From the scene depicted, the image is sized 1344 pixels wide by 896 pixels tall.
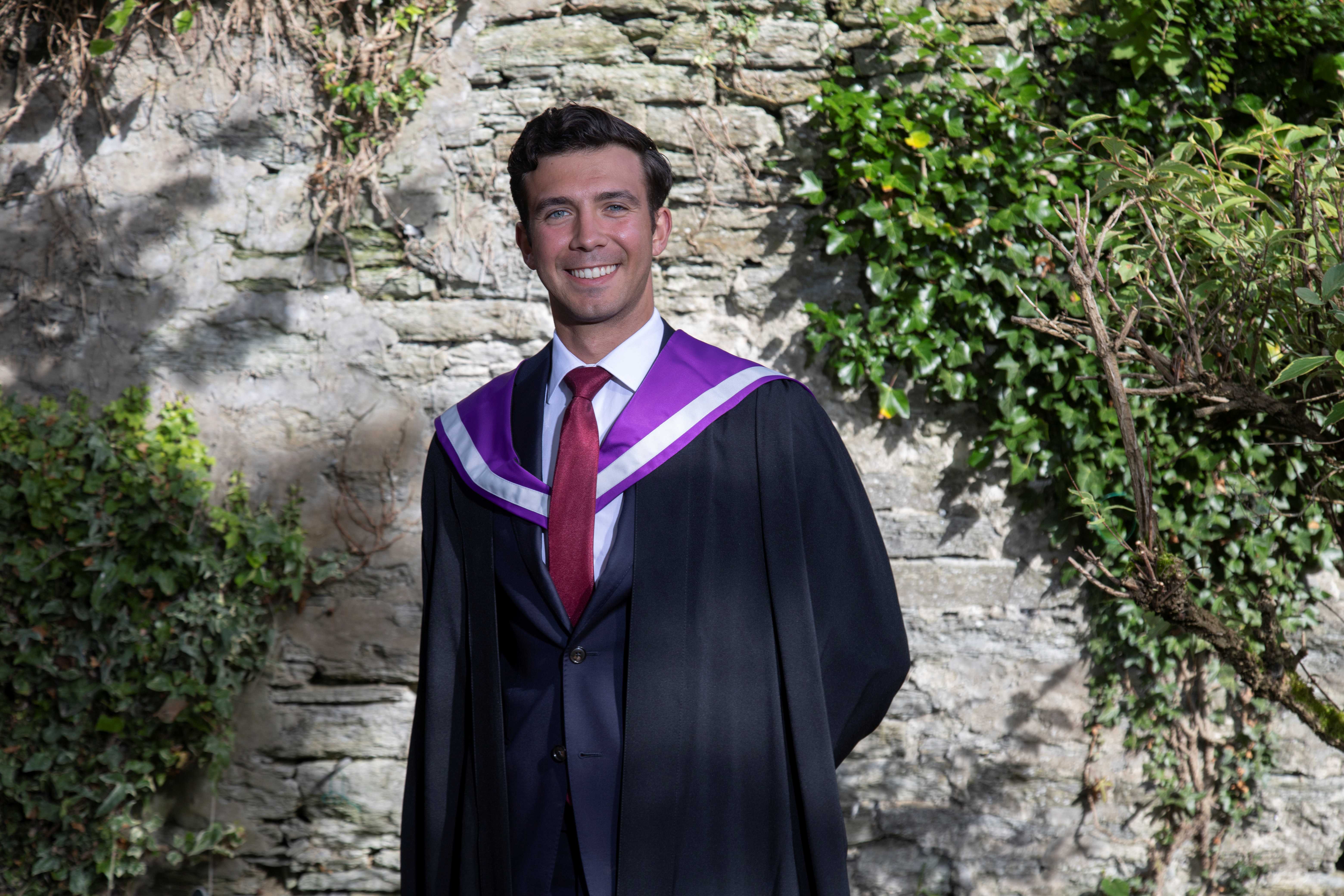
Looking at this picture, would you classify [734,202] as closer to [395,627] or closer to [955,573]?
[955,573]

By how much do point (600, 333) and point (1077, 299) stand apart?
76.2 inches

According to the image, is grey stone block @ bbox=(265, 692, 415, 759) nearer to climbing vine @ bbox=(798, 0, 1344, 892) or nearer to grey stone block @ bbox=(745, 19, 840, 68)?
climbing vine @ bbox=(798, 0, 1344, 892)

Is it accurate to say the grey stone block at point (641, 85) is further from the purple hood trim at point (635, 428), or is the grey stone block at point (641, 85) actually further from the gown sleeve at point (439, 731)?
the gown sleeve at point (439, 731)

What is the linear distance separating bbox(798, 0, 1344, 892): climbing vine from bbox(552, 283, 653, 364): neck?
157cm

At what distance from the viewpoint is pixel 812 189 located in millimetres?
3336

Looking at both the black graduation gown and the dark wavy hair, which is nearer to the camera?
the black graduation gown

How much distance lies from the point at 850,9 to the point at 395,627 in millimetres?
2613

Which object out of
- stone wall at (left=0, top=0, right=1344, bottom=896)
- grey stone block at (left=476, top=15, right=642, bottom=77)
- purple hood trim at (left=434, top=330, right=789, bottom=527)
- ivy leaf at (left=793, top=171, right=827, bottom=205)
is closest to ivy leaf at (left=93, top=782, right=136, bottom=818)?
stone wall at (left=0, top=0, right=1344, bottom=896)

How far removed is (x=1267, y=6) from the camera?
3186 millimetres

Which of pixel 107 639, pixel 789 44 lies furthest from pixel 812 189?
pixel 107 639

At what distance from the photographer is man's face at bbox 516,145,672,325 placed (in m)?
1.82

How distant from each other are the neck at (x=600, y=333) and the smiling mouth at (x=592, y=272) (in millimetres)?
80

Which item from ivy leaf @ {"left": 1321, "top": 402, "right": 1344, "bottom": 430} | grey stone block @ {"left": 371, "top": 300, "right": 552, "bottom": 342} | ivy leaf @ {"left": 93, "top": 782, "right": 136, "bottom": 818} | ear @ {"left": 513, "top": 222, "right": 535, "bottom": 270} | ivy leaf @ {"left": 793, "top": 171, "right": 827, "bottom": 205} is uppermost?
ivy leaf @ {"left": 793, "top": 171, "right": 827, "bottom": 205}

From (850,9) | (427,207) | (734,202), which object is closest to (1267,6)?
(850,9)
